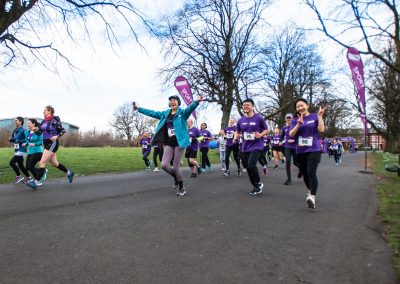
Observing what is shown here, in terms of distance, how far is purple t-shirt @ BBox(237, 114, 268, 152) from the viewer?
8320mm

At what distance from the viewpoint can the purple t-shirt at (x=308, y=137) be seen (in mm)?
6926

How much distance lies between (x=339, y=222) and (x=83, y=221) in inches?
152

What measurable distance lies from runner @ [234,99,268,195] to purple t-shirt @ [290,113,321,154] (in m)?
1.19

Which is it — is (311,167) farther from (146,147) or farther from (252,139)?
(146,147)

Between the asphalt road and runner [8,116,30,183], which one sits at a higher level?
runner [8,116,30,183]

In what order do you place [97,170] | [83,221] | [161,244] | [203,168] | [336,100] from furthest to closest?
[336,100], [203,168], [97,170], [83,221], [161,244]

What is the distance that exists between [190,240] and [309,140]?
3.54 m

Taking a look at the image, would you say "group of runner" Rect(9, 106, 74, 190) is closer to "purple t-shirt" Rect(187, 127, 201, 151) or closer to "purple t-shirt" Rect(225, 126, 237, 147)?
"purple t-shirt" Rect(187, 127, 201, 151)

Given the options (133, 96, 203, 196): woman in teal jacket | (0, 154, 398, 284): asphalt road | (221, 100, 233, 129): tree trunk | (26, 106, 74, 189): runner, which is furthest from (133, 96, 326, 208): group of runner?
(221, 100, 233, 129): tree trunk

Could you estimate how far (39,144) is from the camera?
1009 cm

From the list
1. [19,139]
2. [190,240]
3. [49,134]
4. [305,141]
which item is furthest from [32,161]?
[305,141]

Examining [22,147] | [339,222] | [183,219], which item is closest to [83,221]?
[183,219]

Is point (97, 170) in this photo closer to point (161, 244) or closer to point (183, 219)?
point (183, 219)

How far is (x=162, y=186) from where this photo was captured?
9.70 metres
